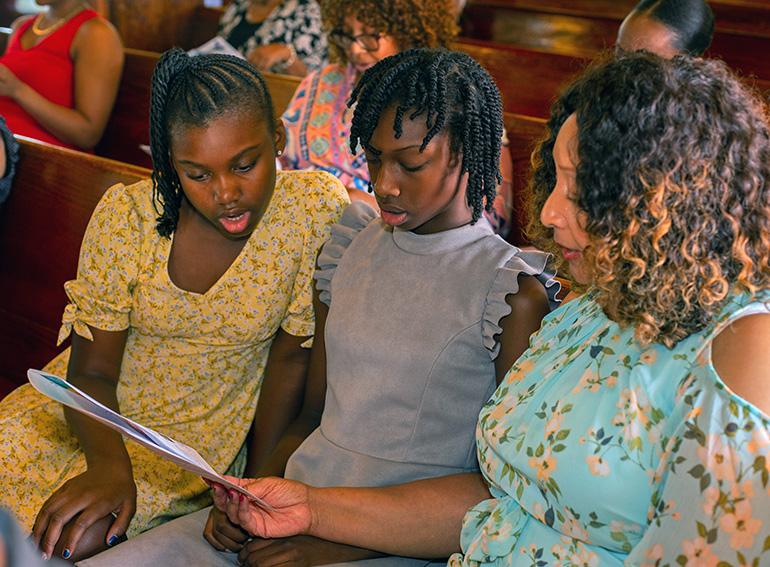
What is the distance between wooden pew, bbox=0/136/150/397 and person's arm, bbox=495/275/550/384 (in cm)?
115

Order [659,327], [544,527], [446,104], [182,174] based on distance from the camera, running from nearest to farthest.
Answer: [659,327] → [544,527] → [446,104] → [182,174]

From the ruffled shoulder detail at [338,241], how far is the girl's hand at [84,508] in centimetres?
54

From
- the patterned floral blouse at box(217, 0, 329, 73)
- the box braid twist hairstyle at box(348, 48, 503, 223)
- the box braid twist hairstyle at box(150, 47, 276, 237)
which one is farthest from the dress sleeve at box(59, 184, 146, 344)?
the patterned floral blouse at box(217, 0, 329, 73)

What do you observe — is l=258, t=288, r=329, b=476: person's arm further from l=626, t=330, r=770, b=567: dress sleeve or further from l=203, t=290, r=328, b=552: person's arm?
l=626, t=330, r=770, b=567: dress sleeve

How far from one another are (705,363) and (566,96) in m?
0.46

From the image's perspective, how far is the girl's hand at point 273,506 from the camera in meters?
1.32

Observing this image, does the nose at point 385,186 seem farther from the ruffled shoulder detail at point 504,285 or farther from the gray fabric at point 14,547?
the gray fabric at point 14,547

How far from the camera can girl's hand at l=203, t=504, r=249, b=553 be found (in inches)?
54.5

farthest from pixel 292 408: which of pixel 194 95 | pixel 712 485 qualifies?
pixel 712 485

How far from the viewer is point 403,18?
258cm

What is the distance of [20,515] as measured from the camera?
5.17ft

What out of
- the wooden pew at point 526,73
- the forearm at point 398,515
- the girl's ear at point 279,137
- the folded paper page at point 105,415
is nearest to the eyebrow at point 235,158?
the girl's ear at point 279,137

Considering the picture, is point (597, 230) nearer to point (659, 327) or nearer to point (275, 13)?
point (659, 327)

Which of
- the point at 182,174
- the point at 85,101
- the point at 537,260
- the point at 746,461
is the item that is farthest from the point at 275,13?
the point at 746,461
